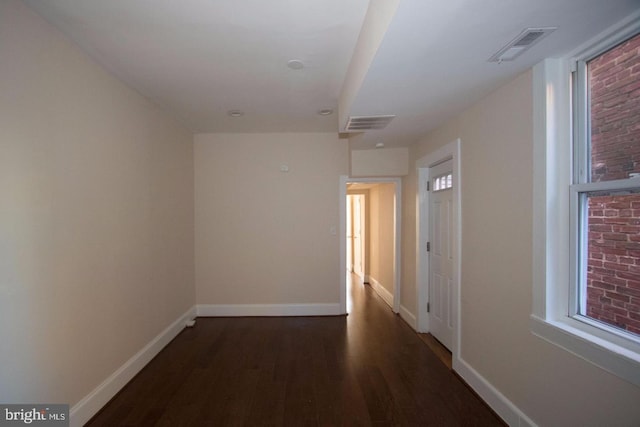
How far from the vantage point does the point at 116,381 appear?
2.42 m

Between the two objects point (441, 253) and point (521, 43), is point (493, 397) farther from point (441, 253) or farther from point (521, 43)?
point (521, 43)

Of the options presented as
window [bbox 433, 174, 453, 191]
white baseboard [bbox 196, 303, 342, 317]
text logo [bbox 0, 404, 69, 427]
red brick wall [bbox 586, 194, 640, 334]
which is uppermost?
window [bbox 433, 174, 453, 191]

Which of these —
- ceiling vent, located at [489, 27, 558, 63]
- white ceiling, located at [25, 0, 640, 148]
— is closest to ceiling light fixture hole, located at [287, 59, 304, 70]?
white ceiling, located at [25, 0, 640, 148]

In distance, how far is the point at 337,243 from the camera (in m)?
4.31

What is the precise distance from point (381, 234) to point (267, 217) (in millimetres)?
2137

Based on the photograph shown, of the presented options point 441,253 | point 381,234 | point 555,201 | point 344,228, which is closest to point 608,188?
point 555,201

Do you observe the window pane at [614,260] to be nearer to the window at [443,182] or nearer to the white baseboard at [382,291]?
the window at [443,182]

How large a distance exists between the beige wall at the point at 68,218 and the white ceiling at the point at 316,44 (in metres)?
0.28

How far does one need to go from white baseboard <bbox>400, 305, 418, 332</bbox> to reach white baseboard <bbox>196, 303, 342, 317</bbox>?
2.95 feet

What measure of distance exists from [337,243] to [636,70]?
11.0 feet

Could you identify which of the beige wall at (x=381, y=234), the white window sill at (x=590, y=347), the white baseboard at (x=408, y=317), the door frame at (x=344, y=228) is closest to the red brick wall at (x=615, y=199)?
the white window sill at (x=590, y=347)

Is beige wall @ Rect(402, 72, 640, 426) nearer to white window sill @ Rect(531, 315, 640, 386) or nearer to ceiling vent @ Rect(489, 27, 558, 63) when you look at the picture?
white window sill @ Rect(531, 315, 640, 386)

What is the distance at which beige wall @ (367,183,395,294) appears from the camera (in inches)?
185

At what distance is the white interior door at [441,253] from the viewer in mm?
3131
